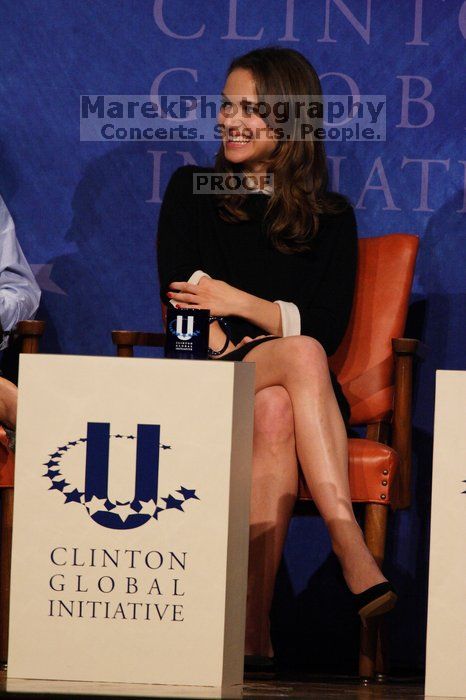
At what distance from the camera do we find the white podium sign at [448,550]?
1.91m

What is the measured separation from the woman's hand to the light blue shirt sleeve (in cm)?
44

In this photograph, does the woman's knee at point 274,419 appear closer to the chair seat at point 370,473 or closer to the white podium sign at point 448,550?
the chair seat at point 370,473

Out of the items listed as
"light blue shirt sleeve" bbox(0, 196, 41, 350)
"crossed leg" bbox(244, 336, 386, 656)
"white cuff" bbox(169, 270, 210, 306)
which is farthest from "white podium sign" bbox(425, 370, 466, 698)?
"light blue shirt sleeve" bbox(0, 196, 41, 350)

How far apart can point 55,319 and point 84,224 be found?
1.01ft

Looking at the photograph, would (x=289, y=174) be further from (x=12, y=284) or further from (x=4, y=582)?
(x=4, y=582)

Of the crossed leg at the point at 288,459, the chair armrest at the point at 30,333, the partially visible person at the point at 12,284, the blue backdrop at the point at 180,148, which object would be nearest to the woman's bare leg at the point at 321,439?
the crossed leg at the point at 288,459

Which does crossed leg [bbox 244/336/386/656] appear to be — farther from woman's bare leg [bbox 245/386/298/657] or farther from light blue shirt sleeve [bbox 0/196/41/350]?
light blue shirt sleeve [bbox 0/196/41/350]

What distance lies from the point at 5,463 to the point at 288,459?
66 cm

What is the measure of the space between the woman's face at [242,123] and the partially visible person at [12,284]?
25.7 inches

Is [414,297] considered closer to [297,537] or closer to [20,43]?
[297,537]

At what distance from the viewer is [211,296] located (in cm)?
281

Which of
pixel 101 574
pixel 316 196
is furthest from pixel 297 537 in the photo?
pixel 101 574

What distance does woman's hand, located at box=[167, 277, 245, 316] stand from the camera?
2799 millimetres

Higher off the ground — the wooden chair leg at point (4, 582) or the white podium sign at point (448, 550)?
the white podium sign at point (448, 550)
